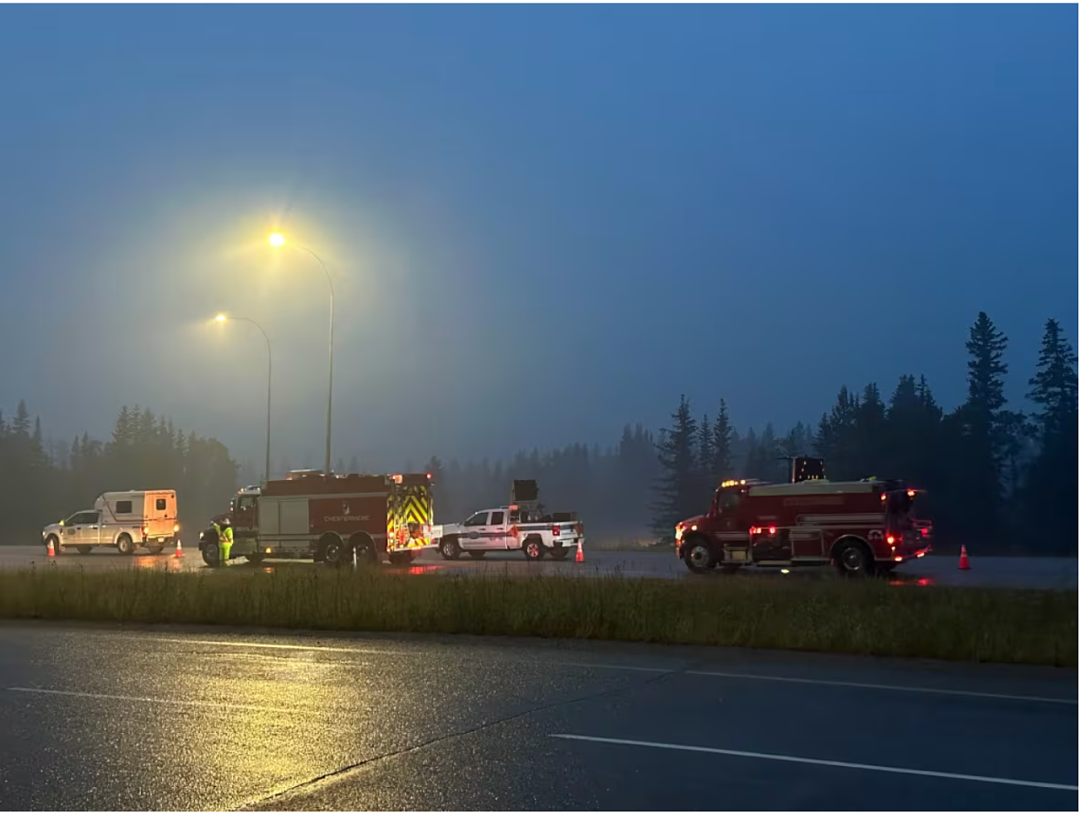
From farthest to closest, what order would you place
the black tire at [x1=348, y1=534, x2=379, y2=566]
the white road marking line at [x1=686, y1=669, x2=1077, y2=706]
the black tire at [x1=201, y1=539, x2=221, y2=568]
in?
1. the black tire at [x1=201, y1=539, x2=221, y2=568]
2. the black tire at [x1=348, y1=534, x2=379, y2=566]
3. the white road marking line at [x1=686, y1=669, x2=1077, y2=706]

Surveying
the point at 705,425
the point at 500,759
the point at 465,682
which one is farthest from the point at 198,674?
the point at 705,425

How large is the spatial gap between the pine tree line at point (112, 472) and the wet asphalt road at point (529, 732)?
99.9 meters

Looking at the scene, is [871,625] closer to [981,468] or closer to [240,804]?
[240,804]

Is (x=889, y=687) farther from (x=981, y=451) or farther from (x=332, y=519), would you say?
(x=981, y=451)

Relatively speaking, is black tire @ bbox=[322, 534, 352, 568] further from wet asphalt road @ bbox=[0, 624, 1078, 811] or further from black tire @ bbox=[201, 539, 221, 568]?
wet asphalt road @ bbox=[0, 624, 1078, 811]

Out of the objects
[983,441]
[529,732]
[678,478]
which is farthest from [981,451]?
[529,732]

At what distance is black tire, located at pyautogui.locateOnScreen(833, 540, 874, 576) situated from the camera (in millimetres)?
26250

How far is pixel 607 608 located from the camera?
1650 centimetres

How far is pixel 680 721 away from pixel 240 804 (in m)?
4.06

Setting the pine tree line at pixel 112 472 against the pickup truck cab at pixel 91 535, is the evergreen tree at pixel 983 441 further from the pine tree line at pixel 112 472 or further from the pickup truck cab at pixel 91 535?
the pine tree line at pixel 112 472

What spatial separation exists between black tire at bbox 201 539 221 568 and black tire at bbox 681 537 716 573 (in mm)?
15524

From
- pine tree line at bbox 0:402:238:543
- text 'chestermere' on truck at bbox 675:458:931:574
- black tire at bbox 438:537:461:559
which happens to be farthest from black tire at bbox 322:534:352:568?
pine tree line at bbox 0:402:238:543

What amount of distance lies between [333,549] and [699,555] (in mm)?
11779

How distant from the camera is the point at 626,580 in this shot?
19.0 metres
